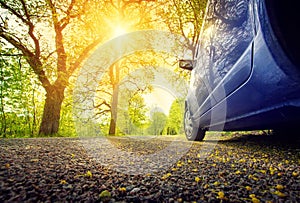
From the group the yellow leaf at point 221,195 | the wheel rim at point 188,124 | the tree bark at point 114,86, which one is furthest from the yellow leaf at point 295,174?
the tree bark at point 114,86

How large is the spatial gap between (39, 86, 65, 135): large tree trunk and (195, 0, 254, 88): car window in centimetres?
757

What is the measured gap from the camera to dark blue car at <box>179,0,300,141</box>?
1263mm

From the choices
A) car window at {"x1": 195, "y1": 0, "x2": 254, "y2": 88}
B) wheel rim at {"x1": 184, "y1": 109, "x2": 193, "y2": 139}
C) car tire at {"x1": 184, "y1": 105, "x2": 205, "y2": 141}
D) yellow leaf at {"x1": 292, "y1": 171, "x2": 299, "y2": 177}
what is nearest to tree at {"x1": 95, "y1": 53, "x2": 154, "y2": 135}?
wheel rim at {"x1": 184, "y1": 109, "x2": 193, "y2": 139}

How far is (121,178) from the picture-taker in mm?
1446

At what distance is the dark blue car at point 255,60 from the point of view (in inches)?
49.7

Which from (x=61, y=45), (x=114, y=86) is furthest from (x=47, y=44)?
(x=114, y=86)

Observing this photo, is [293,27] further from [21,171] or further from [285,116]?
[21,171]

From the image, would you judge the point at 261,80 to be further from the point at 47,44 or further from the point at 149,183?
the point at 47,44

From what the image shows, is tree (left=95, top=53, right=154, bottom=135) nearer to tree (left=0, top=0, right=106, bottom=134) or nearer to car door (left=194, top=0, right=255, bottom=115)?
tree (left=0, top=0, right=106, bottom=134)

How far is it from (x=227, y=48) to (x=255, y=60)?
0.53 metres

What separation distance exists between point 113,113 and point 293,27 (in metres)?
13.2

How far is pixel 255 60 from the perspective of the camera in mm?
1518

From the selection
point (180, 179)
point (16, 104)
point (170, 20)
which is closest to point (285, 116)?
point (180, 179)

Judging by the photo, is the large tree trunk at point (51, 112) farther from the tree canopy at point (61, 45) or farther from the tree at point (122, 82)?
the tree at point (122, 82)
